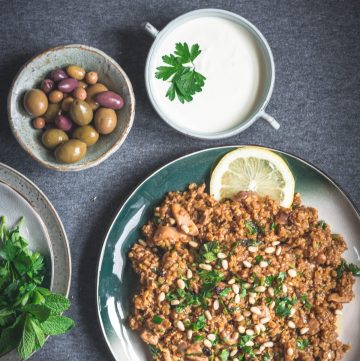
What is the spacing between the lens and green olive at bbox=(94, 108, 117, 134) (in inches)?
85.4

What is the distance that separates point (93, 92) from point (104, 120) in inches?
5.5

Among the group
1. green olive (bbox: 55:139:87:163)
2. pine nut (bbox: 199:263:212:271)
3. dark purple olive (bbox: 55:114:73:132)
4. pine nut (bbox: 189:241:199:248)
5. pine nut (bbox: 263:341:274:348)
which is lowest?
Result: pine nut (bbox: 263:341:274:348)

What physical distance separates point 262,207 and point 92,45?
3.54 ft

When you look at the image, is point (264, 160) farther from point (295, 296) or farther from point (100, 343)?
point (100, 343)

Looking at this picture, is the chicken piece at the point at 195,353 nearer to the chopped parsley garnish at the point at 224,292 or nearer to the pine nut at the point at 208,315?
the pine nut at the point at 208,315

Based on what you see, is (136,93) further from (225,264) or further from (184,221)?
(225,264)

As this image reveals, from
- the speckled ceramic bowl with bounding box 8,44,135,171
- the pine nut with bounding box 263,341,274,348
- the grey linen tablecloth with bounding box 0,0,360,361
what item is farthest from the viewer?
the grey linen tablecloth with bounding box 0,0,360,361

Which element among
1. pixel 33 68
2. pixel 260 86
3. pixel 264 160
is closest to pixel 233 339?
pixel 264 160

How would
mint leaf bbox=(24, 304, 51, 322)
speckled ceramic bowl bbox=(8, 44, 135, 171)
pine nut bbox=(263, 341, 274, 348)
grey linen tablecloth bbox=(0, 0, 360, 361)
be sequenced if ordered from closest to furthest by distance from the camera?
1. mint leaf bbox=(24, 304, 51, 322)
2. speckled ceramic bowl bbox=(8, 44, 135, 171)
3. pine nut bbox=(263, 341, 274, 348)
4. grey linen tablecloth bbox=(0, 0, 360, 361)

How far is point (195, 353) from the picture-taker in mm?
2203

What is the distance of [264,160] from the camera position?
7.60 ft

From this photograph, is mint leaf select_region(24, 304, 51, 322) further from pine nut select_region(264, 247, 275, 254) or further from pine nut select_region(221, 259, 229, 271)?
pine nut select_region(264, 247, 275, 254)

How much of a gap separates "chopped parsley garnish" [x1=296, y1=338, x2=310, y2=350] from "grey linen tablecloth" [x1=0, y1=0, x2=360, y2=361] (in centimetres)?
83

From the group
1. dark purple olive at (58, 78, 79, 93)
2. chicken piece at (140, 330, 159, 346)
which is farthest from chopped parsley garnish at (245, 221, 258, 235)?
dark purple olive at (58, 78, 79, 93)
